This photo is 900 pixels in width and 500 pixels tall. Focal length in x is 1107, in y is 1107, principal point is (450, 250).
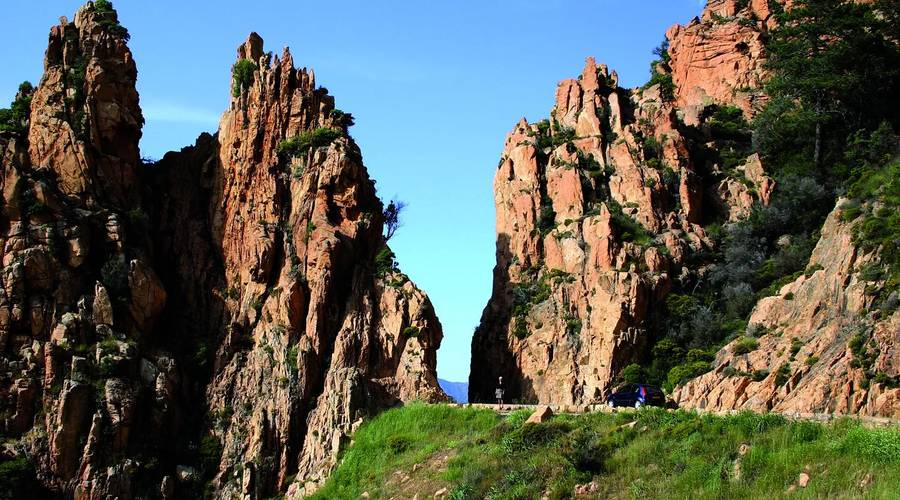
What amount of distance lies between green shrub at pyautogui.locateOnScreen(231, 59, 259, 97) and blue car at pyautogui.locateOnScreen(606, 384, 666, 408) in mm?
34363

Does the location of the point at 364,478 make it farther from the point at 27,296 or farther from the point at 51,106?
the point at 51,106

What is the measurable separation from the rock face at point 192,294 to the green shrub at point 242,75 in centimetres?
18

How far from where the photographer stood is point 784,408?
52.8 m

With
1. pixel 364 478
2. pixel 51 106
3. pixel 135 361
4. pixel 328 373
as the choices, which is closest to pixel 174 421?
pixel 135 361

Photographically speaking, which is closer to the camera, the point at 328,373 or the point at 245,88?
the point at 328,373

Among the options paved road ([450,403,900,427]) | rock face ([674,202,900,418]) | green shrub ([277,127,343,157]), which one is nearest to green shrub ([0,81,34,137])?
green shrub ([277,127,343,157])

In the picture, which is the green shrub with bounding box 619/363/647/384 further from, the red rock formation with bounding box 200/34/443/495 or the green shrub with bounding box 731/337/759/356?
the red rock formation with bounding box 200/34/443/495

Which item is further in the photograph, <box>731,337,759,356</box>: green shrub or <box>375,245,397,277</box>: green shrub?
<box>375,245,397,277</box>: green shrub

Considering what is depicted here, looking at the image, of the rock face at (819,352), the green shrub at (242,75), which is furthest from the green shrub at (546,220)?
Result: the green shrub at (242,75)

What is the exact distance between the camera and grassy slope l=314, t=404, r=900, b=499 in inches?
1410

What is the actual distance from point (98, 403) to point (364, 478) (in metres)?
15.4

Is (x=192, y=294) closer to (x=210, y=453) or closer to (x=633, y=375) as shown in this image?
(x=210, y=453)

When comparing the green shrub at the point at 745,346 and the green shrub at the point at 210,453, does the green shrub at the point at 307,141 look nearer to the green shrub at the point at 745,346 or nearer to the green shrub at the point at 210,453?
the green shrub at the point at 210,453

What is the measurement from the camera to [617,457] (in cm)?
4303
